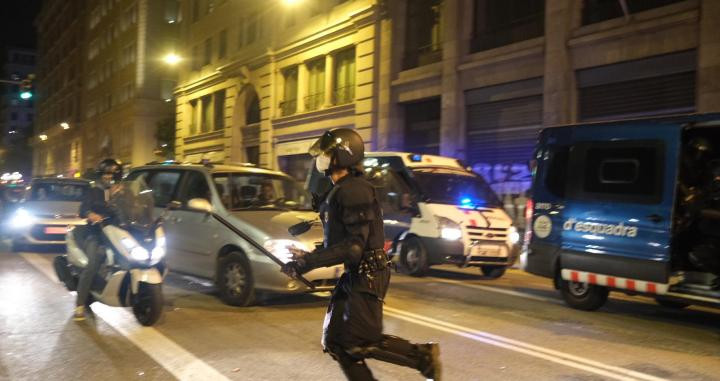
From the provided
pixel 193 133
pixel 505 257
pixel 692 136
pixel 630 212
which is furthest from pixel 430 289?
pixel 193 133

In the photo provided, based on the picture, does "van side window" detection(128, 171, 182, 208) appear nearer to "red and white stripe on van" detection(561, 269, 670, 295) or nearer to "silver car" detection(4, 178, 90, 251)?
"silver car" detection(4, 178, 90, 251)

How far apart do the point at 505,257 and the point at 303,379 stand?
643 cm

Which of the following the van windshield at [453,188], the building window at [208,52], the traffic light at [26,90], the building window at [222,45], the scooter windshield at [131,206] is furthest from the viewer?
the building window at [208,52]

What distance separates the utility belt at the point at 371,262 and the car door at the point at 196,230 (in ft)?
14.9

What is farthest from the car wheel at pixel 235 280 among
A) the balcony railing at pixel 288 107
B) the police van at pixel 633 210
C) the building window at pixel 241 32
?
the building window at pixel 241 32

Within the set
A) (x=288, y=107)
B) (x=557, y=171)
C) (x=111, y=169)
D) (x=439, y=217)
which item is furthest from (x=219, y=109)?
(x=557, y=171)

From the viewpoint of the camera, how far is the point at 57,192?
14.0 metres

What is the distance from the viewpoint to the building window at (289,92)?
28531 millimetres

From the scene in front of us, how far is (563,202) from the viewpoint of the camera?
26.0 feet

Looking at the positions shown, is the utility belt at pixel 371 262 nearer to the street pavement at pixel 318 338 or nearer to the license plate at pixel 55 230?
the street pavement at pixel 318 338

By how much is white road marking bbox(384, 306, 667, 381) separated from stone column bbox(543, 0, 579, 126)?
Result: 34.9 feet

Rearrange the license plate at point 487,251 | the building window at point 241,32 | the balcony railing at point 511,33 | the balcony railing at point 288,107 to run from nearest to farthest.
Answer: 1. the license plate at point 487,251
2. the balcony railing at point 511,33
3. the balcony railing at point 288,107
4. the building window at point 241,32

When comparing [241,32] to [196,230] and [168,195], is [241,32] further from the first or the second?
[196,230]

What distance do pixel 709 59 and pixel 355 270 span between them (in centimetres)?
1262
